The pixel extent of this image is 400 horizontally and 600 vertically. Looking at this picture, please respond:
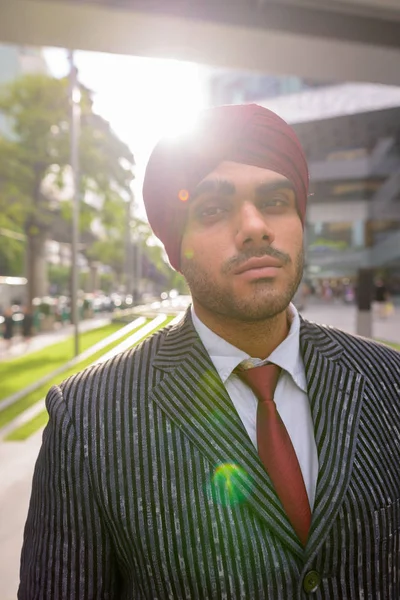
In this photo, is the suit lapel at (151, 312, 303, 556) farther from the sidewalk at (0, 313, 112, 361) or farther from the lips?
the sidewalk at (0, 313, 112, 361)

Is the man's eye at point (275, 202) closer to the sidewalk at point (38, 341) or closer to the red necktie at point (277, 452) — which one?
the red necktie at point (277, 452)

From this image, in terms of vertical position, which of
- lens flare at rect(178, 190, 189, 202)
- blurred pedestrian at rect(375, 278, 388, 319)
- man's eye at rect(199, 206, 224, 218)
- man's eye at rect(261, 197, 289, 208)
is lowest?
blurred pedestrian at rect(375, 278, 388, 319)

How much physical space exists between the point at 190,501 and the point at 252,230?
21.5 inches

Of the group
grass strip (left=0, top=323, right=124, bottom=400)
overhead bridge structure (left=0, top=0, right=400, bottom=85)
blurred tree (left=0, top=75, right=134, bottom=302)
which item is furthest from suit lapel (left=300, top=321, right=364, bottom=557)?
blurred tree (left=0, top=75, right=134, bottom=302)

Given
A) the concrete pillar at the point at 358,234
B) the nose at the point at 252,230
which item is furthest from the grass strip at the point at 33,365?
the concrete pillar at the point at 358,234

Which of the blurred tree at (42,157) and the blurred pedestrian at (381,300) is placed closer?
the blurred tree at (42,157)

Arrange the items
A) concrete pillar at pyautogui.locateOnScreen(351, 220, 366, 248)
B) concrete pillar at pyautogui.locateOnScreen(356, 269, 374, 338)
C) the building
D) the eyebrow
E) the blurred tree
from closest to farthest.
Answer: the eyebrow, concrete pillar at pyautogui.locateOnScreen(356, 269, 374, 338), the blurred tree, the building, concrete pillar at pyautogui.locateOnScreen(351, 220, 366, 248)

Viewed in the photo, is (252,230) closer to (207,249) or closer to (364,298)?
(207,249)

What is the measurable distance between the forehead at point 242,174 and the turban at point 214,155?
0.03 feet

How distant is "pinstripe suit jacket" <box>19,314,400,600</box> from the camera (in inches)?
36.1

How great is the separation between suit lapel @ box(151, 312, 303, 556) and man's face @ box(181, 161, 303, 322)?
0.50ft

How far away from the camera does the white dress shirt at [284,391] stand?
3.53 feet

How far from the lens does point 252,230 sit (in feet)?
3.24

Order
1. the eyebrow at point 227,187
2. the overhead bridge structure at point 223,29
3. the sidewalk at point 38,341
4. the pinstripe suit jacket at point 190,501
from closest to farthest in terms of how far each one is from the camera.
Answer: the pinstripe suit jacket at point 190,501 < the eyebrow at point 227,187 < the overhead bridge structure at point 223,29 < the sidewalk at point 38,341
